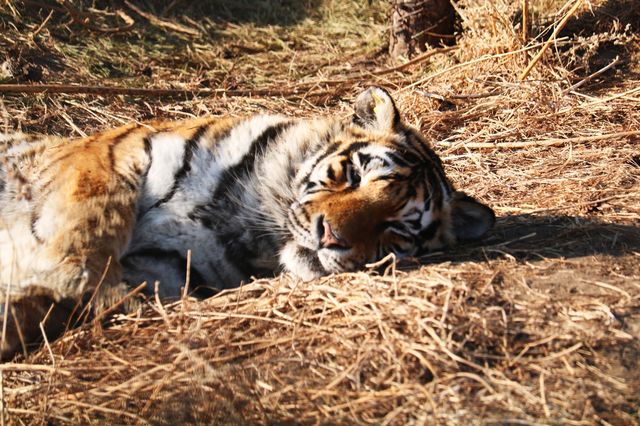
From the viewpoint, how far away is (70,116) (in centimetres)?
595

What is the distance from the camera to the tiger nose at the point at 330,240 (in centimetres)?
327

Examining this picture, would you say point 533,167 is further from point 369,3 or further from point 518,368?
point 369,3

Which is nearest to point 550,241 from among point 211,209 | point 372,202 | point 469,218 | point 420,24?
point 469,218

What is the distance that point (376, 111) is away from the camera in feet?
13.3

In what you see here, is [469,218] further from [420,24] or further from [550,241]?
[420,24]

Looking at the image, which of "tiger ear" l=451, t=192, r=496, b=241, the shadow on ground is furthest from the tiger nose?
"tiger ear" l=451, t=192, r=496, b=241

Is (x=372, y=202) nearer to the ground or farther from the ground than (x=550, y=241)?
farther from the ground

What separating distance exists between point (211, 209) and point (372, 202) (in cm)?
75

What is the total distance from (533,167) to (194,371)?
126 inches

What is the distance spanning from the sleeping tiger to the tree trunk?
11.9 ft

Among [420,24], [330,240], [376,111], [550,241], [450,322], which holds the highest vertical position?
[420,24]

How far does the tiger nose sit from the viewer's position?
3273mm

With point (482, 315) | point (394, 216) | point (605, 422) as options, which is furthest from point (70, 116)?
point (605, 422)

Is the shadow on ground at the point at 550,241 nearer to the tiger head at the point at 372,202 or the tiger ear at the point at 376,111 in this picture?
the tiger head at the point at 372,202
